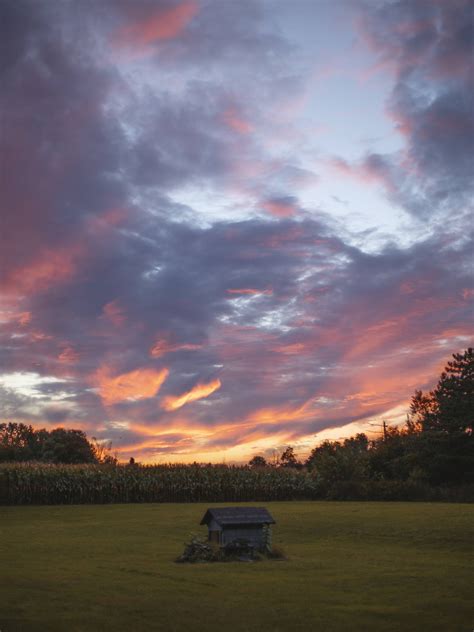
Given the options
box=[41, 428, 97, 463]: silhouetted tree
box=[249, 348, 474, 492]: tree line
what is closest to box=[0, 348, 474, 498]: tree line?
box=[249, 348, 474, 492]: tree line

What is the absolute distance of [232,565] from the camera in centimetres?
2103

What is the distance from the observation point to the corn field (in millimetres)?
47219

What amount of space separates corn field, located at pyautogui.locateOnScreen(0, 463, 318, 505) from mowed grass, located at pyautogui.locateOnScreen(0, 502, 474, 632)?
14.0 m

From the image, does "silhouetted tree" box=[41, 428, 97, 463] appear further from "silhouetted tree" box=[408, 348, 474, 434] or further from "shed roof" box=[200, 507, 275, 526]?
"shed roof" box=[200, 507, 275, 526]

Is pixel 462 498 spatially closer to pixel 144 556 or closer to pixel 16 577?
pixel 144 556

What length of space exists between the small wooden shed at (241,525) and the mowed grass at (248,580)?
1.25 m

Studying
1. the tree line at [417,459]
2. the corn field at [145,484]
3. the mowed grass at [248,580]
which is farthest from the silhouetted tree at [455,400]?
the mowed grass at [248,580]

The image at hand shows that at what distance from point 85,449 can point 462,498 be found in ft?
175

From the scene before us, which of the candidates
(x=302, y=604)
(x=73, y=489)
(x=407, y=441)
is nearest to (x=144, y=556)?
(x=302, y=604)

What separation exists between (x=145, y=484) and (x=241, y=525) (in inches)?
1108

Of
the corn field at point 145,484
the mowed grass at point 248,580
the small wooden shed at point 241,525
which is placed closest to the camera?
the mowed grass at point 248,580

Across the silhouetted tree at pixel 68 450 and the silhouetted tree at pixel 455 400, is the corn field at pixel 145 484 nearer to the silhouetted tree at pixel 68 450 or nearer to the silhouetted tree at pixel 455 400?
the silhouetted tree at pixel 455 400

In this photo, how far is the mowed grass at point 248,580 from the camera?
44.1 feet

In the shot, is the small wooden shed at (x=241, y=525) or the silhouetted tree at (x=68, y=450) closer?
the small wooden shed at (x=241, y=525)
